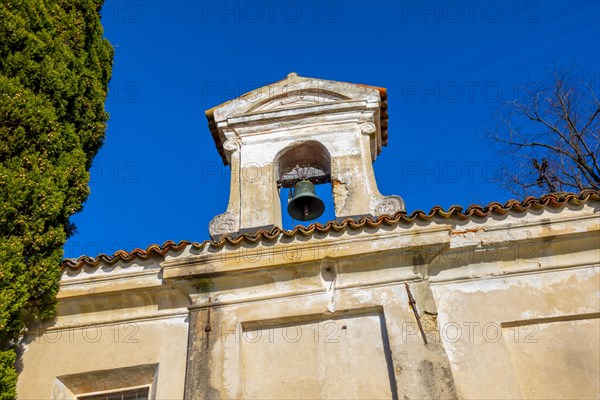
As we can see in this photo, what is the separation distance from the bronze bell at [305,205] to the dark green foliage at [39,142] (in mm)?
2777

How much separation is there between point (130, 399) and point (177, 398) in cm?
69

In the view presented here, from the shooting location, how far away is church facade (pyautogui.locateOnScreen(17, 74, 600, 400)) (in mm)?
5637

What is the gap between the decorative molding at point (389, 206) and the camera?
7305 mm

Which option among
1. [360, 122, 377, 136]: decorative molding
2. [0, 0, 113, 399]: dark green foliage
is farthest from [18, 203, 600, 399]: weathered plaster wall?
[360, 122, 377, 136]: decorative molding

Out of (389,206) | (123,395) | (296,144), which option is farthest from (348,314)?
(296,144)

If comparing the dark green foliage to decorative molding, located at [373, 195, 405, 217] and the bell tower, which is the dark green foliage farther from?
decorative molding, located at [373, 195, 405, 217]

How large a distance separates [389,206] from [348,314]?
1832 mm

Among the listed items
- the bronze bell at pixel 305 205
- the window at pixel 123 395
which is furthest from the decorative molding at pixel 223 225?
the window at pixel 123 395

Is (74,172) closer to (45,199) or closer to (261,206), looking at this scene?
(45,199)

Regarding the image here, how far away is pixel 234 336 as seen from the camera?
237 inches

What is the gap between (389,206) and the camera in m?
7.35

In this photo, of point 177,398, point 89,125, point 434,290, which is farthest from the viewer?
point 89,125

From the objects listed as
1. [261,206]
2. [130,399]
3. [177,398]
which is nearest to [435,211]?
[261,206]

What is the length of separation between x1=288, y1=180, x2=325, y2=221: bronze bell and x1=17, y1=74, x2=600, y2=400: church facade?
1843mm
